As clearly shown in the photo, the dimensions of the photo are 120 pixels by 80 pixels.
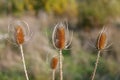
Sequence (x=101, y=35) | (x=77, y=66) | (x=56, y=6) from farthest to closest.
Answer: (x=56, y=6), (x=77, y=66), (x=101, y=35)

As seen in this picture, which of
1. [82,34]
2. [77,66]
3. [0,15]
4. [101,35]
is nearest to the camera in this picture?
[101,35]

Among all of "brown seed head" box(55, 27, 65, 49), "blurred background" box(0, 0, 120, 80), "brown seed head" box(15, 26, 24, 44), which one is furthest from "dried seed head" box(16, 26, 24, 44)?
"blurred background" box(0, 0, 120, 80)

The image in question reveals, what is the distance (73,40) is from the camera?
1260 cm

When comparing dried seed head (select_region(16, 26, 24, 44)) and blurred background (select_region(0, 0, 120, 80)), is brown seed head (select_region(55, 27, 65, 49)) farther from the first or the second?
blurred background (select_region(0, 0, 120, 80))

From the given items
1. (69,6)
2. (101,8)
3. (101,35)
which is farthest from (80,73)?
(101,35)

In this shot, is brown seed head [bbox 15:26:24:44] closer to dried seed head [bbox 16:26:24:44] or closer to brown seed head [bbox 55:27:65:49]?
dried seed head [bbox 16:26:24:44]

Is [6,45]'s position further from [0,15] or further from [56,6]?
[56,6]

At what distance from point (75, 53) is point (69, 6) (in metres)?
5.50

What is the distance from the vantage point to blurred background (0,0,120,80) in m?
9.73

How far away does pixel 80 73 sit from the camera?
1072cm

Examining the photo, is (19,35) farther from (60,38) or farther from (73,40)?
(73,40)

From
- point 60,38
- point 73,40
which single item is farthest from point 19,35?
point 73,40

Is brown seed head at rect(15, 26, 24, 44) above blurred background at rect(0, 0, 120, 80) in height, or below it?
below

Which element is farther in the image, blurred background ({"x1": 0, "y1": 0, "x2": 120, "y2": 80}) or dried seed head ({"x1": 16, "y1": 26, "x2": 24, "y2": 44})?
blurred background ({"x1": 0, "y1": 0, "x2": 120, "y2": 80})
